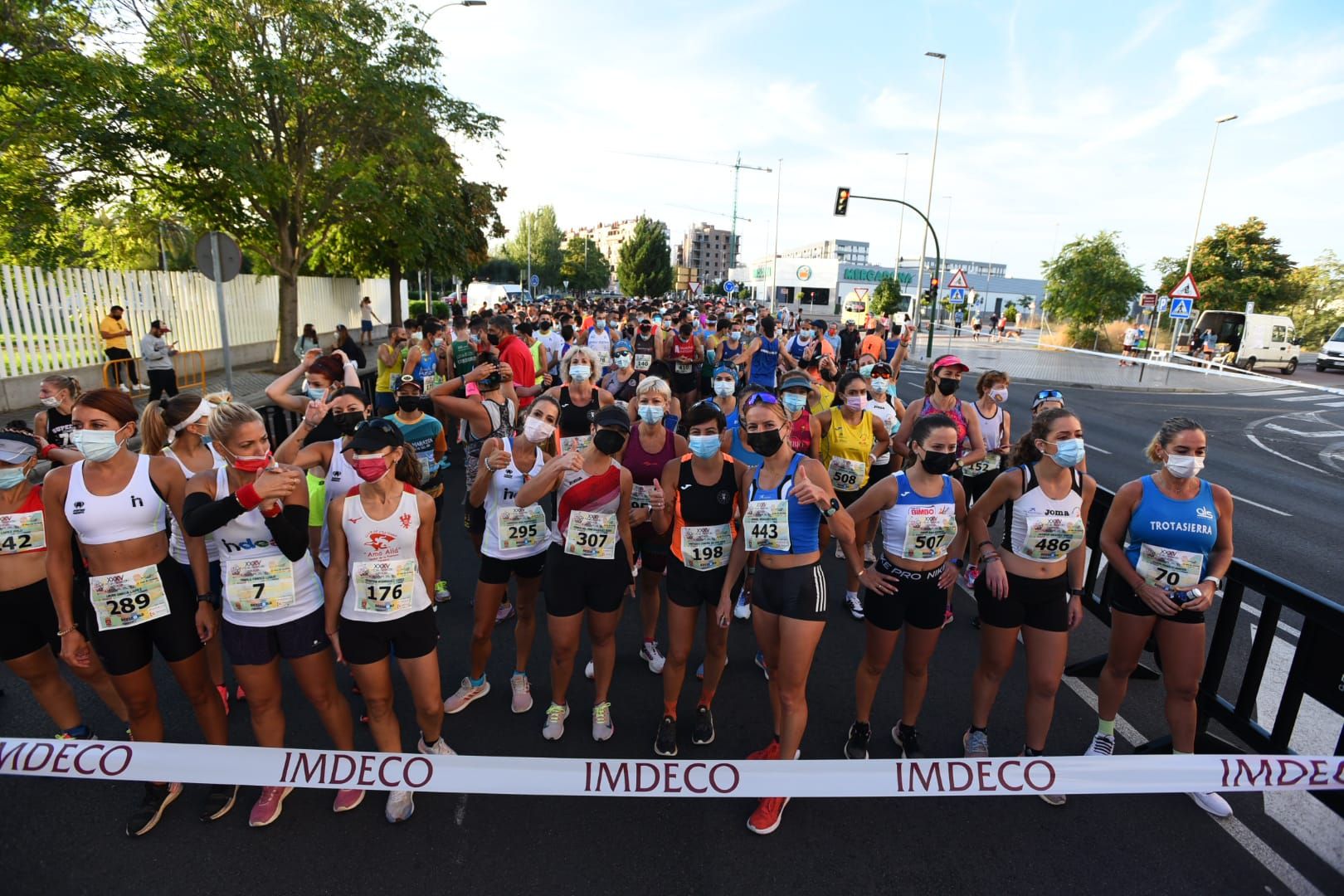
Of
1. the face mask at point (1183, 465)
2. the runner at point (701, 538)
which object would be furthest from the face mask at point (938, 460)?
the face mask at point (1183, 465)

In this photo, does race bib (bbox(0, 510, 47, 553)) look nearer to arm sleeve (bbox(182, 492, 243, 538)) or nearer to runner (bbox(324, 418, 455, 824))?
arm sleeve (bbox(182, 492, 243, 538))

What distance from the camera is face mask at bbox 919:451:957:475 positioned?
3414 mm

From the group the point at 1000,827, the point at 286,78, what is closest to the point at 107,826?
the point at 1000,827

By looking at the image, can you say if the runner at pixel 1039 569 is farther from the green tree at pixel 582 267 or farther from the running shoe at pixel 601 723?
the green tree at pixel 582 267

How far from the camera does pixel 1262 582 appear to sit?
11.6 feet

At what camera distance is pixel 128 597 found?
309 cm

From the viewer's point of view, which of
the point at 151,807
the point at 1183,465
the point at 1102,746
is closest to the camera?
the point at 151,807

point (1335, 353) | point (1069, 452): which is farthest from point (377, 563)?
point (1335, 353)

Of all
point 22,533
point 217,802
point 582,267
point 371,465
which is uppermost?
point 582,267

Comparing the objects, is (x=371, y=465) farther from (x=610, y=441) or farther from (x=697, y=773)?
(x=697, y=773)

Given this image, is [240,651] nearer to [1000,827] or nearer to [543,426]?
[543,426]

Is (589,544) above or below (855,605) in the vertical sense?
above

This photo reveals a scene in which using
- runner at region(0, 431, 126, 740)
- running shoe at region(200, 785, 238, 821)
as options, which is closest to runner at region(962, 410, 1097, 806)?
running shoe at region(200, 785, 238, 821)

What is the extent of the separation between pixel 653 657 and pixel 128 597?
9.79 ft
